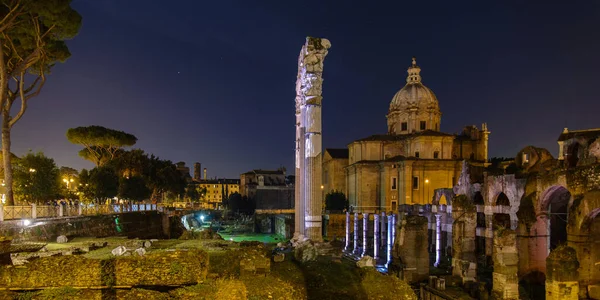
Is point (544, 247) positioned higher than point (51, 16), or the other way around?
point (51, 16)

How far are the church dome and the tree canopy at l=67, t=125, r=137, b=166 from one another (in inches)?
1290

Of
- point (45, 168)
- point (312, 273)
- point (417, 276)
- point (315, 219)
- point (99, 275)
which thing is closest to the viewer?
point (99, 275)

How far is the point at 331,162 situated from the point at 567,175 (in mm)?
44977

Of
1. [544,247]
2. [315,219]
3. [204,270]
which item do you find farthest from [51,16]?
[544,247]

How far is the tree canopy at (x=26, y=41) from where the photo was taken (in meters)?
23.7

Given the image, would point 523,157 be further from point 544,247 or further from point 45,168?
point 45,168

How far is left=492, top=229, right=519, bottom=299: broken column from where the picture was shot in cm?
2006

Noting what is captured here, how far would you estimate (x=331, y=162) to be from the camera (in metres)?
68.2

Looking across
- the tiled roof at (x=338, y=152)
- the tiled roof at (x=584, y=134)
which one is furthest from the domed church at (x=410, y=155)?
the tiled roof at (x=584, y=134)

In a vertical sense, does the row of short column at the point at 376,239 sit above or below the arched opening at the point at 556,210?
below

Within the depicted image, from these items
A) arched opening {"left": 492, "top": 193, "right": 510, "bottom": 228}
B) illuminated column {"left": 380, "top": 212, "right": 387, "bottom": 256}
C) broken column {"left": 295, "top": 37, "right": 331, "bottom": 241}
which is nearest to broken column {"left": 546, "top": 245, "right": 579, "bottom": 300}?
broken column {"left": 295, "top": 37, "right": 331, "bottom": 241}

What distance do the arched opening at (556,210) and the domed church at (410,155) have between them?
24.6 metres

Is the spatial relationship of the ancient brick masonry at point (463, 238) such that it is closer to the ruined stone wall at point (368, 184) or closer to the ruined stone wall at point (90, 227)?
the ruined stone wall at point (90, 227)

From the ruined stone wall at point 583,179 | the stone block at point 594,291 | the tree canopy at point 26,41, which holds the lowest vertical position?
the stone block at point 594,291
